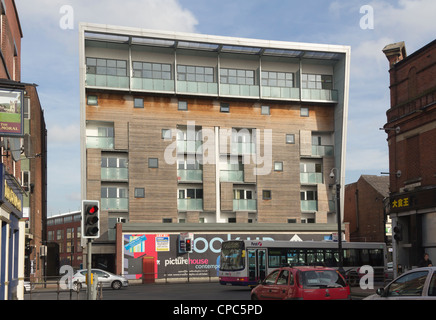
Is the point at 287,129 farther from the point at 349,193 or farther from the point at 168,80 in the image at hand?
the point at 349,193

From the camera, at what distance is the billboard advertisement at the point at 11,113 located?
20.3 m

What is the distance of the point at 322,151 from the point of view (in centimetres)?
5609

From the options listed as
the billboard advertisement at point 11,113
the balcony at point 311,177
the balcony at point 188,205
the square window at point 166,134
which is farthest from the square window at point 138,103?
the billboard advertisement at point 11,113

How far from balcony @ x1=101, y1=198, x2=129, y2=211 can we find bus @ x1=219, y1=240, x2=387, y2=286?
645 inches

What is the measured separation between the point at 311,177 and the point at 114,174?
57.8 ft

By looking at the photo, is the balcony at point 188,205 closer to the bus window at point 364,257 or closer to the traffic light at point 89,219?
the bus window at point 364,257

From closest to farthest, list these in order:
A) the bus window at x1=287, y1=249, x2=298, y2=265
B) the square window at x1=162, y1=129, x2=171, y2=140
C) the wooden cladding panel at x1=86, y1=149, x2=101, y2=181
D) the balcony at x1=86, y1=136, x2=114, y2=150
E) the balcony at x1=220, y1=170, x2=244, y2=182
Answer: the bus window at x1=287, y1=249, x2=298, y2=265 → the wooden cladding panel at x1=86, y1=149, x2=101, y2=181 → the balcony at x1=86, y1=136, x2=114, y2=150 → the square window at x1=162, y1=129, x2=171, y2=140 → the balcony at x1=220, y1=170, x2=244, y2=182

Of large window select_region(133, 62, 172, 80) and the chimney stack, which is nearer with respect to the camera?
the chimney stack

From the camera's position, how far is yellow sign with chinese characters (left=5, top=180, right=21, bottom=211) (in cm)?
2150

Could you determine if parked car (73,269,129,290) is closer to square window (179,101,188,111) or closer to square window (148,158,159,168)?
square window (148,158,159,168)

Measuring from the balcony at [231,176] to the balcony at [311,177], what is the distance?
576cm

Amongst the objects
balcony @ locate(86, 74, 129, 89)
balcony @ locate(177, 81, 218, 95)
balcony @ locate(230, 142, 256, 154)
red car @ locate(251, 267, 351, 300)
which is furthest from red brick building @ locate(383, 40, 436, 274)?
balcony @ locate(86, 74, 129, 89)

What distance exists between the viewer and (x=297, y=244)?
37.6 metres

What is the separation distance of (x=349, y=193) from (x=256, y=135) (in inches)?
1045
